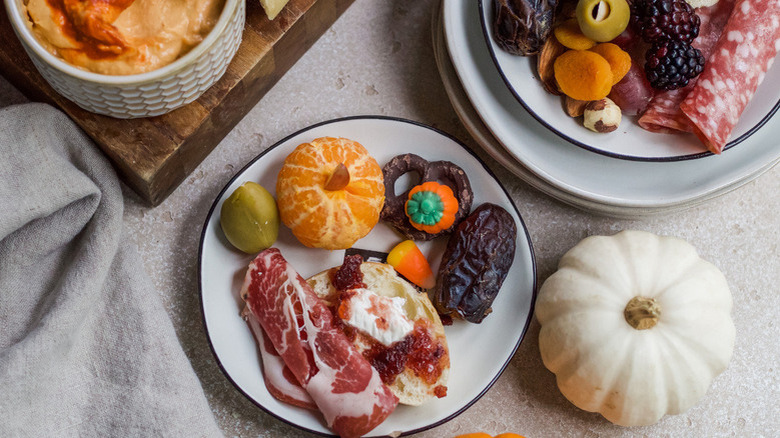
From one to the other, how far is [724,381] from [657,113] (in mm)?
746

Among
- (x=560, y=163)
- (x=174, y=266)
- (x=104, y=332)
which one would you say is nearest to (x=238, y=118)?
(x=174, y=266)

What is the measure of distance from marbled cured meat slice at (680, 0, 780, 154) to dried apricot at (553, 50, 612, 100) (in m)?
0.21

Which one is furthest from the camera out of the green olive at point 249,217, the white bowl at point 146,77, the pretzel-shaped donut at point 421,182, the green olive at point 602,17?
the pretzel-shaped donut at point 421,182

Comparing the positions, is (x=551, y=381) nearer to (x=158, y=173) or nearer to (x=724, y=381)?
(x=724, y=381)

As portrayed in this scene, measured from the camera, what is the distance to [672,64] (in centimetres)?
164

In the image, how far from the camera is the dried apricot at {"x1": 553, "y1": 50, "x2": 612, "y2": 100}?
1.63m

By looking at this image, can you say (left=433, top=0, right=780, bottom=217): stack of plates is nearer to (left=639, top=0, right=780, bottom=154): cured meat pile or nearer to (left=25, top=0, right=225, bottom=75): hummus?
(left=639, top=0, right=780, bottom=154): cured meat pile

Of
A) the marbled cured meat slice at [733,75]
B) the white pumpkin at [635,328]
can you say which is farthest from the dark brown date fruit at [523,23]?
the white pumpkin at [635,328]

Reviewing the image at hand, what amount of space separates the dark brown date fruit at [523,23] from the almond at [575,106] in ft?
0.47

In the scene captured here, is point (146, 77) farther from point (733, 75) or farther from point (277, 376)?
point (733, 75)

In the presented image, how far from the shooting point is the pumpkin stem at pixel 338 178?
1603mm

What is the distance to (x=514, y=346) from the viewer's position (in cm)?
179

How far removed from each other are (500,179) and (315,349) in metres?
0.65

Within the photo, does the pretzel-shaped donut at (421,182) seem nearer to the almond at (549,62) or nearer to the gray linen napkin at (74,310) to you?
the almond at (549,62)
